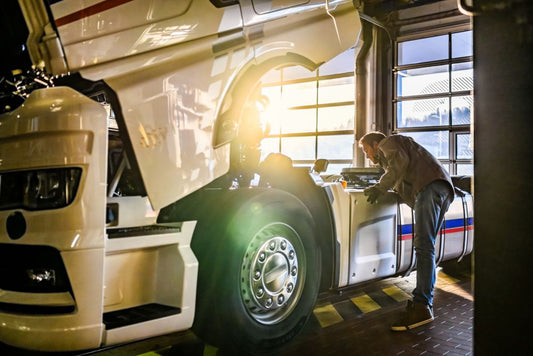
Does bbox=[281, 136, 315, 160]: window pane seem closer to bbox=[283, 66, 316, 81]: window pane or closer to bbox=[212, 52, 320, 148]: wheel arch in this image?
bbox=[283, 66, 316, 81]: window pane

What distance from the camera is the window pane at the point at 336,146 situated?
48.7 ft

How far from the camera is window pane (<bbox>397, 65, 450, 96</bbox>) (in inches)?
547

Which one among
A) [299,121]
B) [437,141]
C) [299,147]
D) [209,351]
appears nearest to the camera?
[209,351]

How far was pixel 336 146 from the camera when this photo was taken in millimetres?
15094

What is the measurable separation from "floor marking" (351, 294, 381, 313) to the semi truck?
4.94 ft

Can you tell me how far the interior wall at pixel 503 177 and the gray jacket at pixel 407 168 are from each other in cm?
296

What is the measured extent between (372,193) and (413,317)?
3.66 ft

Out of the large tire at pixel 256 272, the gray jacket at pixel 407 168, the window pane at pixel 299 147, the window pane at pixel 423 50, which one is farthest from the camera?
the window pane at pixel 299 147

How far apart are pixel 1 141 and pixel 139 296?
3.61ft

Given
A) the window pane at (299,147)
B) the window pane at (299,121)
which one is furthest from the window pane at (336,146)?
the window pane at (299,121)

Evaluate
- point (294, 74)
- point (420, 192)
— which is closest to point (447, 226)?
point (420, 192)

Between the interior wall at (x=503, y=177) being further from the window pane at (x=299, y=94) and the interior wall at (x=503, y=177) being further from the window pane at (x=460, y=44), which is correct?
the window pane at (x=299, y=94)

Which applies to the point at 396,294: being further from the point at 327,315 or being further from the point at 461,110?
the point at 461,110

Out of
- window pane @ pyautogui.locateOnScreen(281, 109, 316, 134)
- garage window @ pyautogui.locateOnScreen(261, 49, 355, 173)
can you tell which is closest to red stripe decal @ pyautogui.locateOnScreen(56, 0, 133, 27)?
garage window @ pyautogui.locateOnScreen(261, 49, 355, 173)
